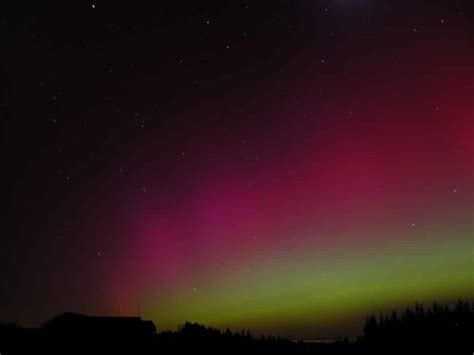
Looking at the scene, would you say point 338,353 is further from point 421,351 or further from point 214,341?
point 421,351

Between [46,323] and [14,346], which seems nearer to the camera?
[14,346]

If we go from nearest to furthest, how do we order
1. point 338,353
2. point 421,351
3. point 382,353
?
point 338,353, point 382,353, point 421,351

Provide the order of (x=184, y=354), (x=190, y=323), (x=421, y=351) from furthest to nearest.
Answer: (x=421, y=351) < (x=190, y=323) < (x=184, y=354)

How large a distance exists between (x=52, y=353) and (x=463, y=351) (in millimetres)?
48435

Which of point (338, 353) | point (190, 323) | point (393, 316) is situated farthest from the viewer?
point (393, 316)

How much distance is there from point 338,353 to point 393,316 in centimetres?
5239

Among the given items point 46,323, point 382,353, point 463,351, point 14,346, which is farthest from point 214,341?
point 463,351

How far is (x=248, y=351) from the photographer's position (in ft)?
120

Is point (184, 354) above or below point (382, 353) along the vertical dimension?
above

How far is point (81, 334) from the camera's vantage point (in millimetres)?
35062

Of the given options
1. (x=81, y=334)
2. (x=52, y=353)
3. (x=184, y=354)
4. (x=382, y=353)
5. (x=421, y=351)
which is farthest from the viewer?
(x=421, y=351)

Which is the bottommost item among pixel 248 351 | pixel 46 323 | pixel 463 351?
pixel 463 351

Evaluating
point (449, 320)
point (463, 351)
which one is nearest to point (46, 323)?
point (463, 351)

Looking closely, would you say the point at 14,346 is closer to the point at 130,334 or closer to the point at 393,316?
the point at 130,334
